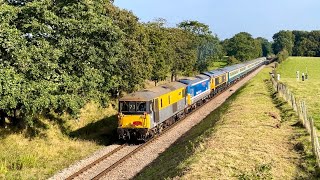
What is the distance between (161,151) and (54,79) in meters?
7.82

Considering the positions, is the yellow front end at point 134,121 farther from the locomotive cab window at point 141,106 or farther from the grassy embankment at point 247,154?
the grassy embankment at point 247,154

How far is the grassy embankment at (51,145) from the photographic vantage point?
19.7 metres

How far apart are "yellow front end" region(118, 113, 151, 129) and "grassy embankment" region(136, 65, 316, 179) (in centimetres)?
234

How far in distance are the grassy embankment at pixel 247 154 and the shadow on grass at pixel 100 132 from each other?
5.37 m

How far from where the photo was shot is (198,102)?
126 ft

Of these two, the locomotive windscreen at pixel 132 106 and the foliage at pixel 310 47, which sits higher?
the foliage at pixel 310 47

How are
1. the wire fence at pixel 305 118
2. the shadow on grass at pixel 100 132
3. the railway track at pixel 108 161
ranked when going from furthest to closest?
1. the shadow on grass at pixel 100 132
2. the railway track at pixel 108 161
3. the wire fence at pixel 305 118

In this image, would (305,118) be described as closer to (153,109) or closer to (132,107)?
(153,109)

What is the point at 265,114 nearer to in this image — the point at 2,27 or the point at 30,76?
the point at 30,76

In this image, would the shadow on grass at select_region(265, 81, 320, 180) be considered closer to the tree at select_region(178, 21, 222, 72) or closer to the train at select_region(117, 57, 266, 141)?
the train at select_region(117, 57, 266, 141)

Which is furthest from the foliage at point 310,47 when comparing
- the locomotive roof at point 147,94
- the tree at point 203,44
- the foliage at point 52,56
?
the foliage at point 52,56

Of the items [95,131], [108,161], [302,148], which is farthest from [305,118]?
[95,131]

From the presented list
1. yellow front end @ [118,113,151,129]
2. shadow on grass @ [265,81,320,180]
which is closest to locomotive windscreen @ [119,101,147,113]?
yellow front end @ [118,113,151,129]

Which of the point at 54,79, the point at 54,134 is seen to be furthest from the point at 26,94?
the point at 54,134
